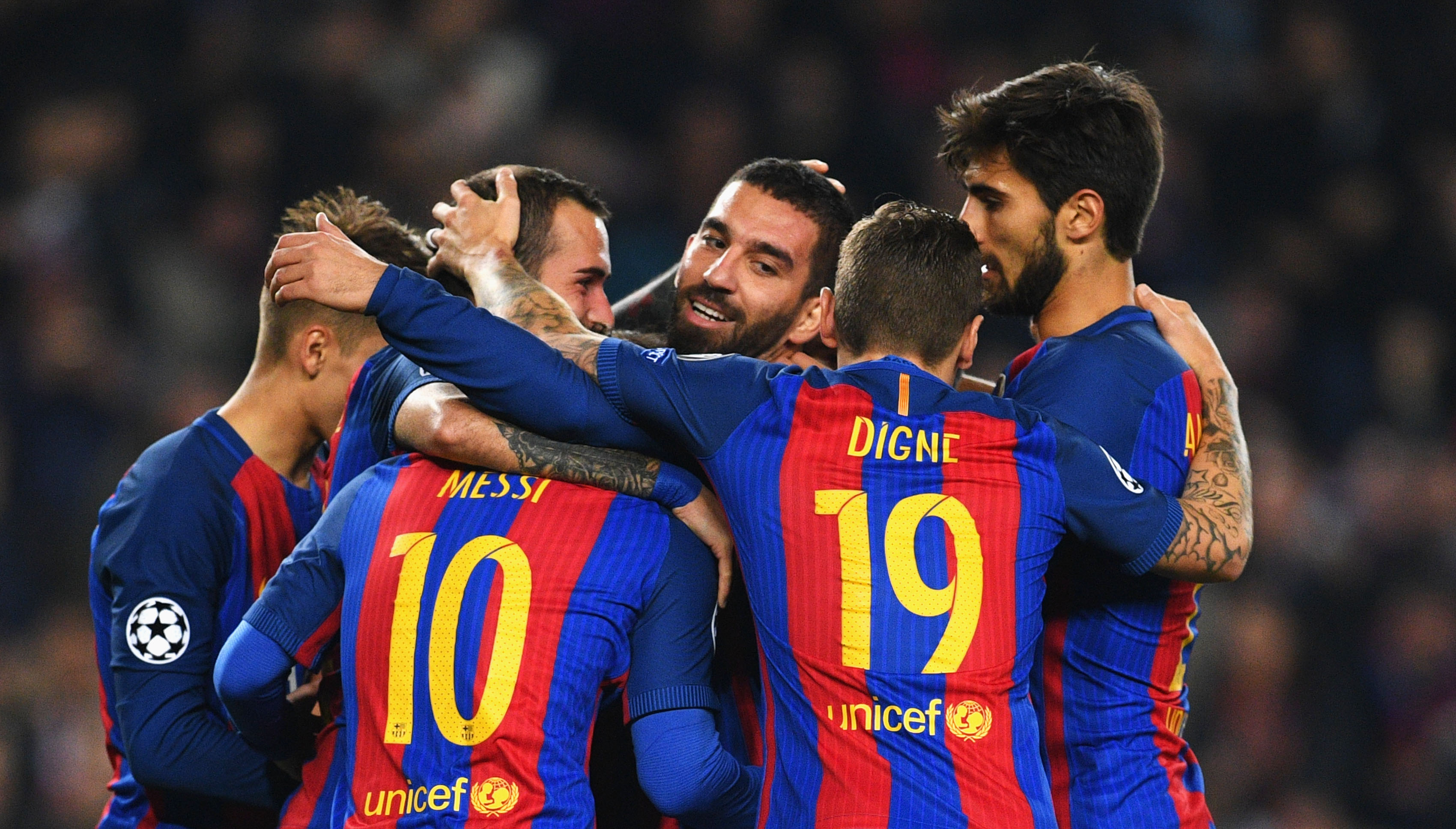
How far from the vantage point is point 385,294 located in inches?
118

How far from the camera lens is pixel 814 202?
156 inches

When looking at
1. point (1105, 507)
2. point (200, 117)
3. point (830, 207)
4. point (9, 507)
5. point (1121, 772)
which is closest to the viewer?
point (1105, 507)

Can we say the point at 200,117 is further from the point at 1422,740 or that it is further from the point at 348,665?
the point at 1422,740

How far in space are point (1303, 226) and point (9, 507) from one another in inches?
302

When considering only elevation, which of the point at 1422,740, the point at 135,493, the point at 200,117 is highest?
the point at 200,117

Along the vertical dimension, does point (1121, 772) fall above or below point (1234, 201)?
below

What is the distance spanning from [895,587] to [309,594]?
4.15 ft

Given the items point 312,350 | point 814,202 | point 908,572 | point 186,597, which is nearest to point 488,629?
point 908,572

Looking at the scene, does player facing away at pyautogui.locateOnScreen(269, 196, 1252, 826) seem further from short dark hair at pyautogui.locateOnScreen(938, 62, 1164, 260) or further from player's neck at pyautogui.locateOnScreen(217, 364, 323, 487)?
player's neck at pyautogui.locateOnScreen(217, 364, 323, 487)

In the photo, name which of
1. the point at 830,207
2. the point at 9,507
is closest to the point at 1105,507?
the point at 830,207

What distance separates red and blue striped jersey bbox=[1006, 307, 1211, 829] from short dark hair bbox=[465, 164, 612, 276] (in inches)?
48.3

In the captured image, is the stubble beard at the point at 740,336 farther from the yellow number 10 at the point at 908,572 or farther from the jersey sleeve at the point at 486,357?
the yellow number 10 at the point at 908,572

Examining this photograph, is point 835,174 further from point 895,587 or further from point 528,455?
point 895,587

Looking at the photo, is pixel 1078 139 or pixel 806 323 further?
pixel 806 323
